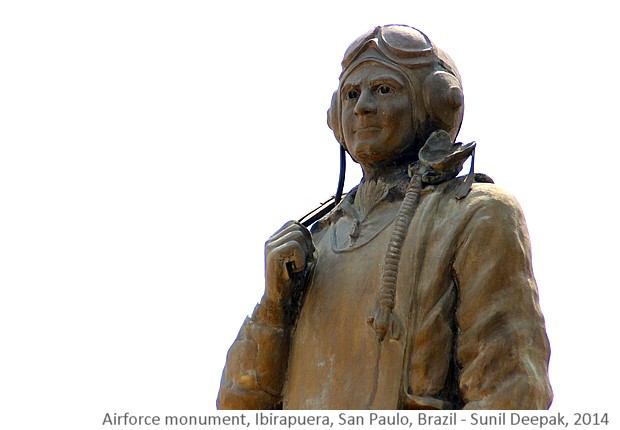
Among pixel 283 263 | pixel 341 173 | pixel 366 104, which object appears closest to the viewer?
pixel 283 263

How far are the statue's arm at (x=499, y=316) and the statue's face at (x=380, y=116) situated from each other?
2.81ft

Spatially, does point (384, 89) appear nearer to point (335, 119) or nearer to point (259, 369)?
point (335, 119)

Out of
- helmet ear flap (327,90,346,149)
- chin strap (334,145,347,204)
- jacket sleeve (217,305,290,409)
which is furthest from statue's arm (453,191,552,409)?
chin strap (334,145,347,204)

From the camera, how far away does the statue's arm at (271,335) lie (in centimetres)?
1027

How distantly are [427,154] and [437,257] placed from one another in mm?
826

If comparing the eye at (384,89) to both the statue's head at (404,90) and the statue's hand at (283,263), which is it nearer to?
the statue's head at (404,90)

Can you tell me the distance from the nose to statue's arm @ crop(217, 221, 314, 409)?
853 mm

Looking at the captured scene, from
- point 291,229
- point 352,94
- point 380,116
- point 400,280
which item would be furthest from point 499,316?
point 352,94

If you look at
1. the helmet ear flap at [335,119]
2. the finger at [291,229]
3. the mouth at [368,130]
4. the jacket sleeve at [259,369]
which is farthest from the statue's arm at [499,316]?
the helmet ear flap at [335,119]

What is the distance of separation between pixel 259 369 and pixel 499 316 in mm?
1597

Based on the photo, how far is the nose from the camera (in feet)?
34.6

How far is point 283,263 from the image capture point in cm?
1023

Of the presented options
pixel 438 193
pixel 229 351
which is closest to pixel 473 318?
pixel 438 193

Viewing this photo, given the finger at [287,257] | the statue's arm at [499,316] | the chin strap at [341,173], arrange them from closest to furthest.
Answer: the statue's arm at [499,316]
the finger at [287,257]
the chin strap at [341,173]
